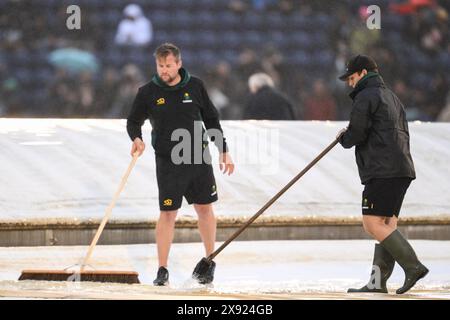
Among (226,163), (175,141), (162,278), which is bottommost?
(162,278)

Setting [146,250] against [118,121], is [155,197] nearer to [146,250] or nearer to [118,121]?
[146,250]

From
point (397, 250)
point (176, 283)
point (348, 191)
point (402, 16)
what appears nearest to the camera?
point (397, 250)

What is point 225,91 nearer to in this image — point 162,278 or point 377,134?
point 162,278

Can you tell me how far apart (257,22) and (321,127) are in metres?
5.57

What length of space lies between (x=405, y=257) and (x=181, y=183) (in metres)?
1.10

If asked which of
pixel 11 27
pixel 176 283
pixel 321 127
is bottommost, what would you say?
pixel 176 283

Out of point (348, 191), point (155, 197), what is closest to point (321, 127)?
point (348, 191)

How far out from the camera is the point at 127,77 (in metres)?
13.1

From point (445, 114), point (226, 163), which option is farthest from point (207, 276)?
point (445, 114)

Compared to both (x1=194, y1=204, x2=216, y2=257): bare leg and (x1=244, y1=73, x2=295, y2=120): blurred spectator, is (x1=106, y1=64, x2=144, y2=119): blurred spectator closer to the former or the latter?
(x1=244, y1=73, x2=295, y2=120): blurred spectator

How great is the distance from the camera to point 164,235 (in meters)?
6.24

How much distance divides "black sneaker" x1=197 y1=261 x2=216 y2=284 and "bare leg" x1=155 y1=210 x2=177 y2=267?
18 cm

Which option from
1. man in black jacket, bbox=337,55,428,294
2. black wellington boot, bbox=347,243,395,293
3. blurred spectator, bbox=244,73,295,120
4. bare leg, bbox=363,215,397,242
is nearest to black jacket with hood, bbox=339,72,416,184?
man in black jacket, bbox=337,55,428,294
